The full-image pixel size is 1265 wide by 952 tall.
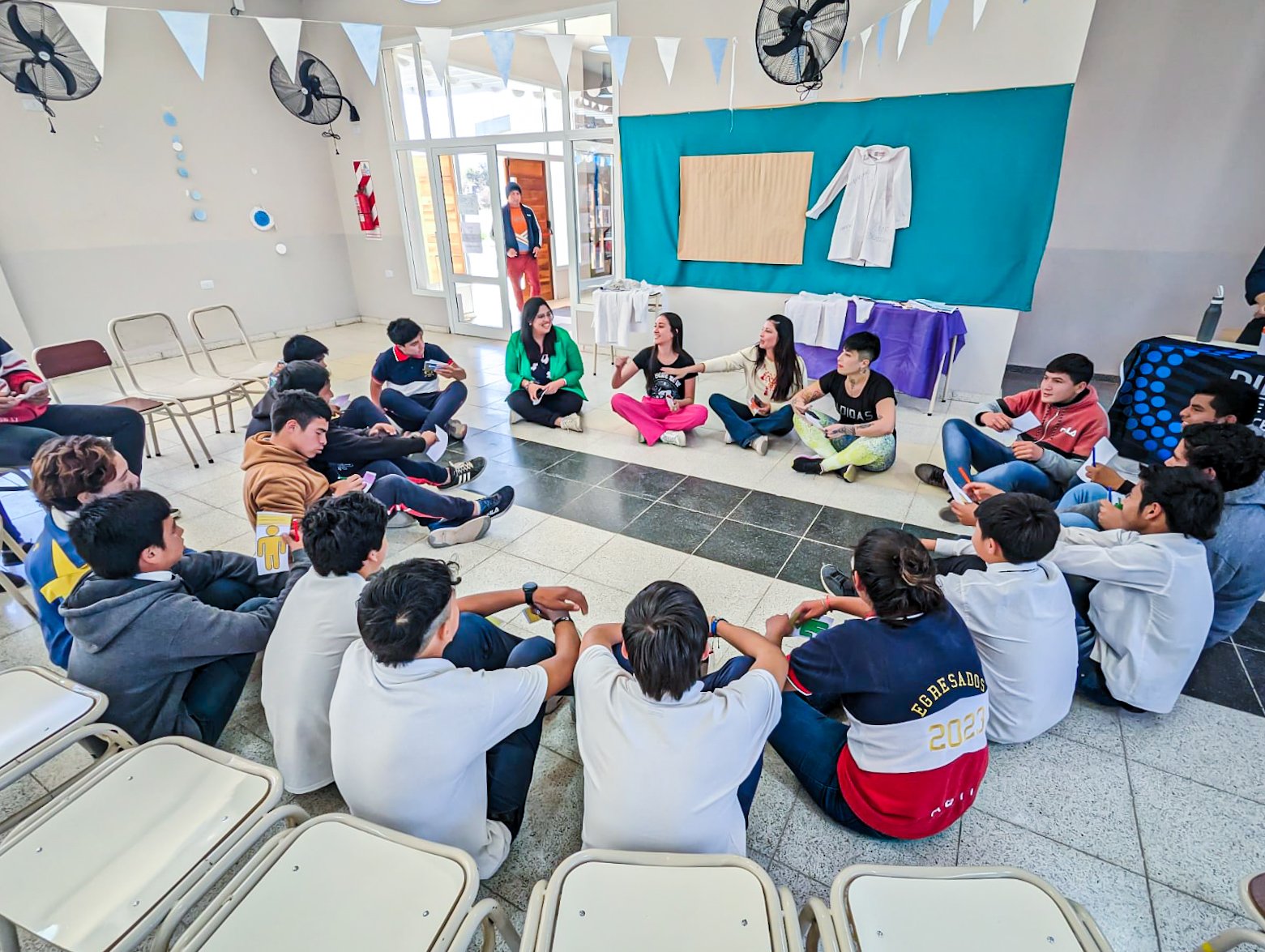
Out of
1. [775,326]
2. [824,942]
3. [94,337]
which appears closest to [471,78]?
[94,337]

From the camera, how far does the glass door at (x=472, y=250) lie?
6.73 meters

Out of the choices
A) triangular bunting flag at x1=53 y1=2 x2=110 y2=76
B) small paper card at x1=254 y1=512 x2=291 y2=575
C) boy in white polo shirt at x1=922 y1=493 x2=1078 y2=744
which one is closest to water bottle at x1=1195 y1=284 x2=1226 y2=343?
boy in white polo shirt at x1=922 y1=493 x2=1078 y2=744

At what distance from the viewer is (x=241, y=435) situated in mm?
4367

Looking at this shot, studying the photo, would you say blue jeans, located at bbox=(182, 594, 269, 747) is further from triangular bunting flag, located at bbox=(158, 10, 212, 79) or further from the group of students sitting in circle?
triangular bunting flag, located at bbox=(158, 10, 212, 79)

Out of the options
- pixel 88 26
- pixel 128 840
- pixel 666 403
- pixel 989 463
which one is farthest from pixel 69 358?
pixel 989 463

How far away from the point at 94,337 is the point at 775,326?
6450mm

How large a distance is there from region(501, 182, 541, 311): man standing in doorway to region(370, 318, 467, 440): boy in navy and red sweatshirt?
2.96 m

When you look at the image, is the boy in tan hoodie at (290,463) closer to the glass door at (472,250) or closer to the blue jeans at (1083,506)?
the blue jeans at (1083,506)

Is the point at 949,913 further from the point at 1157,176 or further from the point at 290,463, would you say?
the point at 1157,176

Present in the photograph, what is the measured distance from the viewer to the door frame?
6.43m

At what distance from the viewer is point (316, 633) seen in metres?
1.48

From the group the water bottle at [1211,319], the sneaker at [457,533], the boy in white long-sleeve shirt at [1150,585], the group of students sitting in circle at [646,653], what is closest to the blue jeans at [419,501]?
the sneaker at [457,533]

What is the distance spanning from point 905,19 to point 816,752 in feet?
14.8

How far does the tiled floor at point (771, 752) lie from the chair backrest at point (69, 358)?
2.25 feet
